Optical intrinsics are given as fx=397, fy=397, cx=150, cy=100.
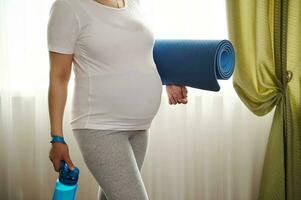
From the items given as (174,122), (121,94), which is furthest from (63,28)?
(174,122)

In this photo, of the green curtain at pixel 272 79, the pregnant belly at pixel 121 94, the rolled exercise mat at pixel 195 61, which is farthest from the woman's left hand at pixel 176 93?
the green curtain at pixel 272 79

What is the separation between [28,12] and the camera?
2.11 meters

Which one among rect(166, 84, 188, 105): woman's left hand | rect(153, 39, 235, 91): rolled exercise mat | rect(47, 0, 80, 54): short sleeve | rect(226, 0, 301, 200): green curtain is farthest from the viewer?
rect(226, 0, 301, 200): green curtain

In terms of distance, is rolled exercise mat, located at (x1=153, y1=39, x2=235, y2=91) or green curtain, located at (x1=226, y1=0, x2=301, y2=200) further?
green curtain, located at (x1=226, y1=0, x2=301, y2=200)

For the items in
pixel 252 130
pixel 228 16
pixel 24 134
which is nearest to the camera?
pixel 228 16

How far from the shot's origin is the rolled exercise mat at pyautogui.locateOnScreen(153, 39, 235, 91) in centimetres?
133

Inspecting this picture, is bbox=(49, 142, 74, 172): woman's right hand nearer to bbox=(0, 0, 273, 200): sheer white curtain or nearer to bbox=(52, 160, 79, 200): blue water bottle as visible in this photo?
bbox=(52, 160, 79, 200): blue water bottle

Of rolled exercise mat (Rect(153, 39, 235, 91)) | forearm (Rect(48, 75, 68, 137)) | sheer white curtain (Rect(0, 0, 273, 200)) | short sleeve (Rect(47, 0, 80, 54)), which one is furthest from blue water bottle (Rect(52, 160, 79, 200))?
sheer white curtain (Rect(0, 0, 273, 200))

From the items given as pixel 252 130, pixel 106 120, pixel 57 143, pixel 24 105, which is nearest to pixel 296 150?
pixel 252 130

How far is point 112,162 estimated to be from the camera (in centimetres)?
117

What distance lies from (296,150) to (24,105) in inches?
56.7

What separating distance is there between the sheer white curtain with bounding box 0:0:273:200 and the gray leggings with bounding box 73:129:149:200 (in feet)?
2.94

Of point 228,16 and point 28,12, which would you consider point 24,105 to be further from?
point 228,16

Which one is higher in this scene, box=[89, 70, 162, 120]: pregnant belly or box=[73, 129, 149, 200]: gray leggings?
box=[89, 70, 162, 120]: pregnant belly
